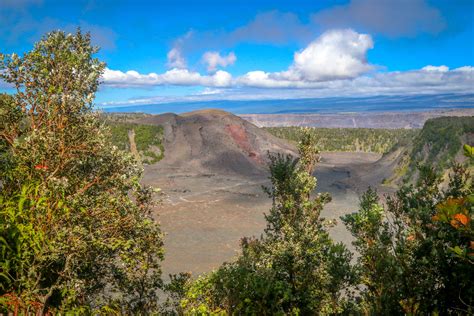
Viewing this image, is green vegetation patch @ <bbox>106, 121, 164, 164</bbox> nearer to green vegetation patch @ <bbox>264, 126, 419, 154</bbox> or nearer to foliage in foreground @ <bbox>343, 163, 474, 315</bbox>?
green vegetation patch @ <bbox>264, 126, 419, 154</bbox>

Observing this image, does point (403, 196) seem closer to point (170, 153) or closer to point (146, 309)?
point (146, 309)

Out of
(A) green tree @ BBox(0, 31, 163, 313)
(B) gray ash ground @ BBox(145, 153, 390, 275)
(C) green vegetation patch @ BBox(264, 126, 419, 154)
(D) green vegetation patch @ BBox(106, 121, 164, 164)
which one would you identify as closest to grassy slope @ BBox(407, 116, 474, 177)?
(B) gray ash ground @ BBox(145, 153, 390, 275)

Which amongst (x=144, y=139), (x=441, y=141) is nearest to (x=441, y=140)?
(x=441, y=141)

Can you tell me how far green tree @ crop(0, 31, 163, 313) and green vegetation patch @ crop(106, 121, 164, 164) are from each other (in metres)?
97.2

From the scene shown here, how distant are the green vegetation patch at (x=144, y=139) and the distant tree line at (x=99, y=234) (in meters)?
96.0

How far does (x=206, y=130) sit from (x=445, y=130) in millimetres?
70674

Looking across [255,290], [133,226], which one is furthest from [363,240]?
[133,226]

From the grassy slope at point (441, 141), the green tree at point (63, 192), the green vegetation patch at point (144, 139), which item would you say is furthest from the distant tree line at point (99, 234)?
the green vegetation patch at point (144, 139)

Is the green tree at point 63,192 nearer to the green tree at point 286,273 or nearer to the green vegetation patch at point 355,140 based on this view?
the green tree at point 286,273

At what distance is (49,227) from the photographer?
775cm

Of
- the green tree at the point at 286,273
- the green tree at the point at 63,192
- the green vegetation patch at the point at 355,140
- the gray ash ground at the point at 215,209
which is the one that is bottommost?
the gray ash ground at the point at 215,209

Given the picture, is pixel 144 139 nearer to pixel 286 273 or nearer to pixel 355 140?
pixel 286 273

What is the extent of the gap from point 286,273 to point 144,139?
10600cm

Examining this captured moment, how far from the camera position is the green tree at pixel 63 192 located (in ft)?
25.0
